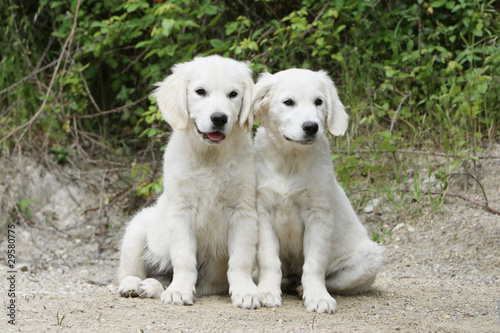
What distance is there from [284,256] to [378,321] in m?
0.91

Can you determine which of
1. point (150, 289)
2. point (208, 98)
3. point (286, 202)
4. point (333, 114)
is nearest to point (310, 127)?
point (333, 114)

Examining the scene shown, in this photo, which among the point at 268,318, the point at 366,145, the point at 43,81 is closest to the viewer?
the point at 268,318

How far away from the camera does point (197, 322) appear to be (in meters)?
3.50

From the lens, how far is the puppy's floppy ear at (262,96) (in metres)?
4.24

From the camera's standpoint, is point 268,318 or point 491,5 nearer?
point 268,318

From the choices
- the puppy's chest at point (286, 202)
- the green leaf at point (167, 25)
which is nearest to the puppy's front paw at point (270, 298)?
the puppy's chest at point (286, 202)

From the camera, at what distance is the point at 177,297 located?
12.9 feet

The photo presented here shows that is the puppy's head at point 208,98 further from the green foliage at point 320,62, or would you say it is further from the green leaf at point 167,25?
the green leaf at point 167,25

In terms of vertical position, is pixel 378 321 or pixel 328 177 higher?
pixel 328 177

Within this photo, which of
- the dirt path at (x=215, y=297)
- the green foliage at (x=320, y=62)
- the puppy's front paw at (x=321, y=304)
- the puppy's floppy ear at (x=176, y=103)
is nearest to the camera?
the dirt path at (x=215, y=297)

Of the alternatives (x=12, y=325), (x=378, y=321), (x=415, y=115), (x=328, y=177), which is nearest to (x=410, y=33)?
(x=415, y=115)

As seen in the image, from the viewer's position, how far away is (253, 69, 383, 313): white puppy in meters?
4.04

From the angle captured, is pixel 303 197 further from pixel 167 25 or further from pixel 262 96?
pixel 167 25

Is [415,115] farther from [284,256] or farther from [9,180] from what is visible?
[9,180]
